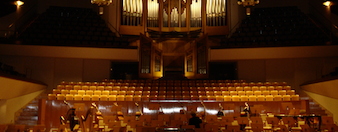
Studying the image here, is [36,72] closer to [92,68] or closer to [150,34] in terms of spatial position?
[92,68]

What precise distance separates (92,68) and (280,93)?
651cm

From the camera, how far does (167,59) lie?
14.4 meters

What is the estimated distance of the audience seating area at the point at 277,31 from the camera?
12.4m

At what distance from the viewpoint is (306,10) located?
15336 mm

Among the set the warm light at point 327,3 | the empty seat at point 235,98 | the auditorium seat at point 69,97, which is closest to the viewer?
the auditorium seat at point 69,97

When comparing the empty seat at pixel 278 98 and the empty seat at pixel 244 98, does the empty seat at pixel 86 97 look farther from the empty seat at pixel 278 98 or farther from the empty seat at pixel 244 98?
the empty seat at pixel 278 98

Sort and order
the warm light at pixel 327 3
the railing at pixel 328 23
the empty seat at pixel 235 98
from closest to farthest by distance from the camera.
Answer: the empty seat at pixel 235 98, the railing at pixel 328 23, the warm light at pixel 327 3

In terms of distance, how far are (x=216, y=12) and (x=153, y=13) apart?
8.20 ft

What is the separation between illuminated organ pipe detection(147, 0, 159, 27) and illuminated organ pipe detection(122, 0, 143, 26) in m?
0.37

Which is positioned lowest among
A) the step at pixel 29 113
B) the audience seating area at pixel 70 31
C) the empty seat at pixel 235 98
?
the step at pixel 29 113

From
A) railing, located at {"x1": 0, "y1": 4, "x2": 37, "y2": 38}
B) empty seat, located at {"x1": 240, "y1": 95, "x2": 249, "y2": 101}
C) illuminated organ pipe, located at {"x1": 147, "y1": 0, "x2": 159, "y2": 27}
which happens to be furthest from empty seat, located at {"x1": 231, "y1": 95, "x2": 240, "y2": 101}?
railing, located at {"x1": 0, "y1": 4, "x2": 37, "y2": 38}

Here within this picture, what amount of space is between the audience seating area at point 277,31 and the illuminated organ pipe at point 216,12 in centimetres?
79

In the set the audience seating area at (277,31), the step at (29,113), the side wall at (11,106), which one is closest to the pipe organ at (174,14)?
the audience seating area at (277,31)

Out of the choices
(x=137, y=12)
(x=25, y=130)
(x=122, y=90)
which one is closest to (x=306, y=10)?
(x=137, y=12)
